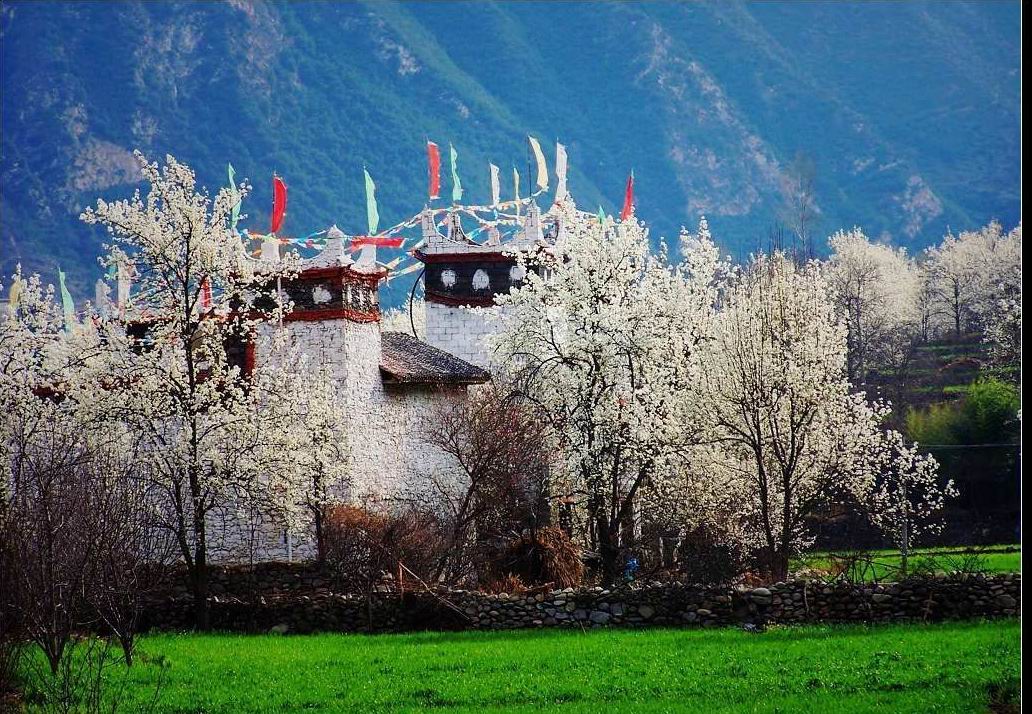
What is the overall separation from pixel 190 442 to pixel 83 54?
72088 mm

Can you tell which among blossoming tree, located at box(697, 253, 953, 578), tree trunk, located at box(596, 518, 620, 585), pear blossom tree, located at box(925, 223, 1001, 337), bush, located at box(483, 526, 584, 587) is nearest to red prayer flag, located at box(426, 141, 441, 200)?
blossoming tree, located at box(697, 253, 953, 578)

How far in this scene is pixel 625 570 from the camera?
31.7 meters

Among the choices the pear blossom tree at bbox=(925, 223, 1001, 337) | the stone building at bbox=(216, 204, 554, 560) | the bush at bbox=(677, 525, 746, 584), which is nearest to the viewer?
the bush at bbox=(677, 525, 746, 584)

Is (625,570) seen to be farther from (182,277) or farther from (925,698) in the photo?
(925,698)

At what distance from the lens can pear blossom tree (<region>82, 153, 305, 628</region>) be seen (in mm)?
28547

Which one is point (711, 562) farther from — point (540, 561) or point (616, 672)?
point (616, 672)

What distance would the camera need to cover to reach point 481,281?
161 ft

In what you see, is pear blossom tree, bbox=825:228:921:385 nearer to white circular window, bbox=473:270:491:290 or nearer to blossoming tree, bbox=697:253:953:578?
white circular window, bbox=473:270:491:290

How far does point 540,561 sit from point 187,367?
936 cm

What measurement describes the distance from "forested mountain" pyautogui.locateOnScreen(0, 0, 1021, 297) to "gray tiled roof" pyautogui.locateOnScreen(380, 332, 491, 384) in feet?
167

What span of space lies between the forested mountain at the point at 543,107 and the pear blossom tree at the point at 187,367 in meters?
61.7

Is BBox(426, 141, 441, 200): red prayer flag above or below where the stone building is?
above

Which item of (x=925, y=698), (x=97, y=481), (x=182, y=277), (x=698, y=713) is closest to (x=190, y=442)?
(x=182, y=277)

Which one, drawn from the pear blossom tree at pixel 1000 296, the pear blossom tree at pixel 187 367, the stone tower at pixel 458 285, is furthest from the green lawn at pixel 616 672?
the pear blossom tree at pixel 1000 296
